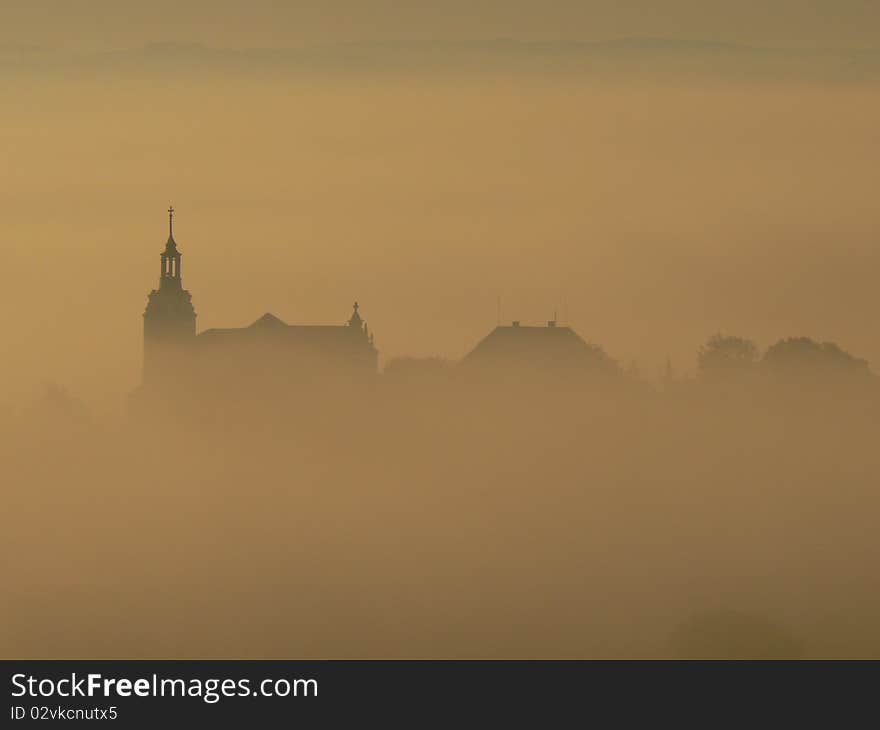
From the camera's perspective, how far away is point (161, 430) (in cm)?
12250

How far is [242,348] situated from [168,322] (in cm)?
478

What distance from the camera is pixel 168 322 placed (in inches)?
4845

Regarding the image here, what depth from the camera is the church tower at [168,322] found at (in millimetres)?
122250

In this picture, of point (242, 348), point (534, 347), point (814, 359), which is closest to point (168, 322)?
point (242, 348)

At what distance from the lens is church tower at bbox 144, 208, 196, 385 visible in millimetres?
122250

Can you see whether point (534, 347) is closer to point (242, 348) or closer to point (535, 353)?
point (535, 353)

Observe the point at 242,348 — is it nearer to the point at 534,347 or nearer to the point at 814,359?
the point at 534,347

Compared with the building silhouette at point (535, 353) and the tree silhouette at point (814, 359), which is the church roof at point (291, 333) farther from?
the tree silhouette at point (814, 359)

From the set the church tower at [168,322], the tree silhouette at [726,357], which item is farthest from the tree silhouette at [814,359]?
the church tower at [168,322]

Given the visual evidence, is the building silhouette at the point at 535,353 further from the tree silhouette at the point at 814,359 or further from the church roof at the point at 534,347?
the tree silhouette at the point at 814,359

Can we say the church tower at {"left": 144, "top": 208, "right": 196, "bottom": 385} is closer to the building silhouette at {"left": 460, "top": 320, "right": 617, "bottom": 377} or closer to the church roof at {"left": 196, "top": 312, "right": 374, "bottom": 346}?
the church roof at {"left": 196, "top": 312, "right": 374, "bottom": 346}
